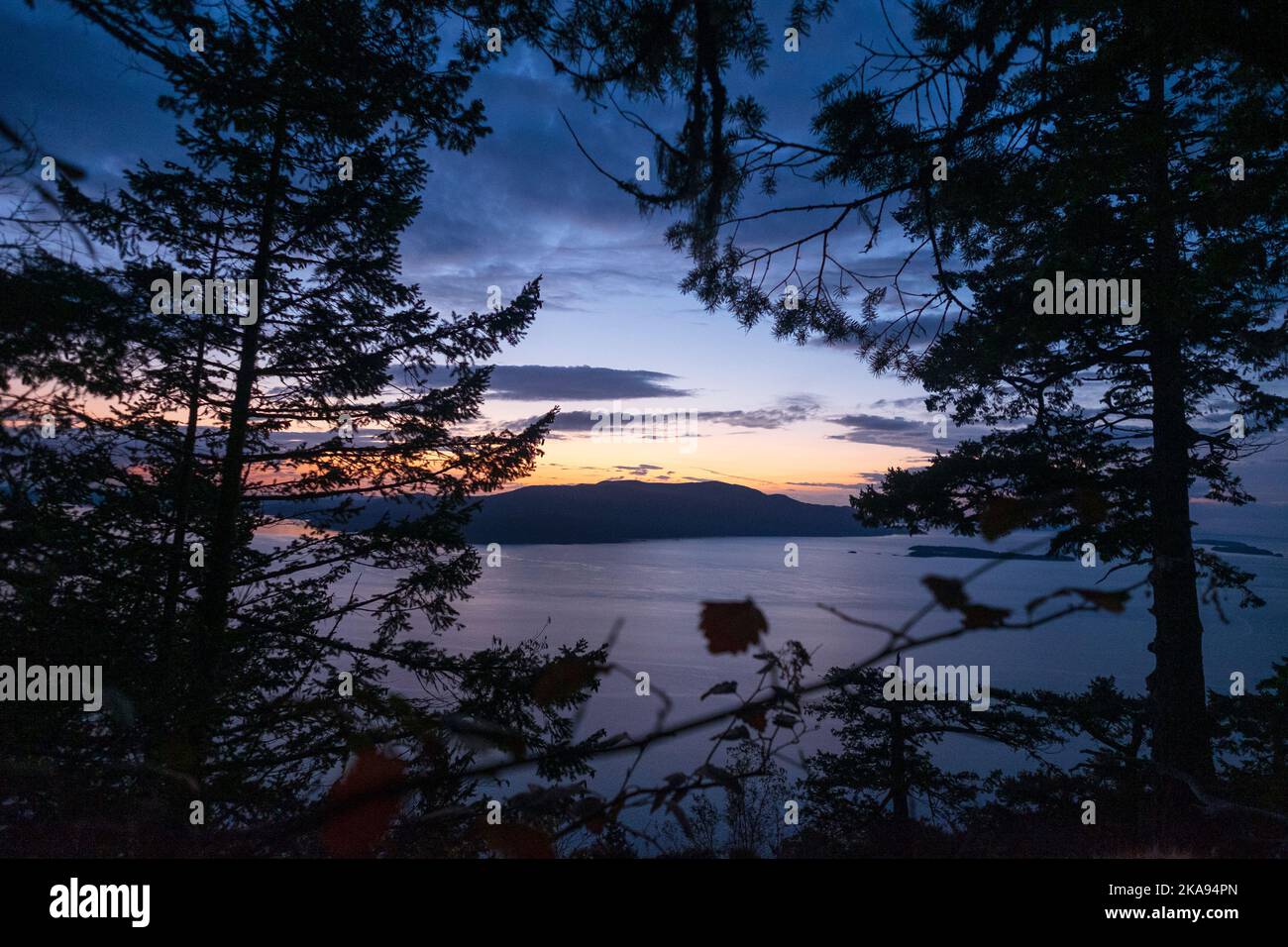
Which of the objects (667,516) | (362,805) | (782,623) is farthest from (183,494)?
(667,516)

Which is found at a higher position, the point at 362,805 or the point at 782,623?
the point at 362,805

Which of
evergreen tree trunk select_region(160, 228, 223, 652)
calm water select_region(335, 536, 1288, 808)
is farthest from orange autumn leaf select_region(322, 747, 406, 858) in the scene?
calm water select_region(335, 536, 1288, 808)

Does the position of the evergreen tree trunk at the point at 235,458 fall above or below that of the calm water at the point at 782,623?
above

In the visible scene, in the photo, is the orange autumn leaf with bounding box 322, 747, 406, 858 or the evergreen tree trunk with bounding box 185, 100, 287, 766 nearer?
the orange autumn leaf with bounding box 322, 747, 406, 858

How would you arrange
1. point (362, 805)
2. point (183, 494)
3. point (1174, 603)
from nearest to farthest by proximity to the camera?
point (362, 805) → point (183, 494) → point (1174, 603)

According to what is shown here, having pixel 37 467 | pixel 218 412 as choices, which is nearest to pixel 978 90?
pixel 37 467

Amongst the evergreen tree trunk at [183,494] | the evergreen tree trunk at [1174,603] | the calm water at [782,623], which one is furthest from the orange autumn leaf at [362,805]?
the calm water at [782,623]

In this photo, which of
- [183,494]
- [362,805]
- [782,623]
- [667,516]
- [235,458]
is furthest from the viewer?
[667,516]

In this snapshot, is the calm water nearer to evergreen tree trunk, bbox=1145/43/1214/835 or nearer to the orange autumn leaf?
evergreen tree trunk, bbox=1145/43/1214/835

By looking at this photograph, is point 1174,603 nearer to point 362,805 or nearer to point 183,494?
point 362,805

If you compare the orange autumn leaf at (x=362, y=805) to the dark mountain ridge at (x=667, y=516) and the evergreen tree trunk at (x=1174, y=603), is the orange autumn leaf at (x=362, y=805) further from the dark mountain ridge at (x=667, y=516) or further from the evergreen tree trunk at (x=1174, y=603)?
→ the dark mountain ridge at (x=667, y=516)

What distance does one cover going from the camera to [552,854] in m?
0.83

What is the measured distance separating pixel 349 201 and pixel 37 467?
554 cm
